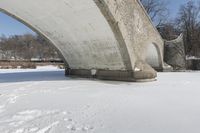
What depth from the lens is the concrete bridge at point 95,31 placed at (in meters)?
9.59

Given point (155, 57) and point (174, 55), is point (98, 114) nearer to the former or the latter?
point (155, 57)

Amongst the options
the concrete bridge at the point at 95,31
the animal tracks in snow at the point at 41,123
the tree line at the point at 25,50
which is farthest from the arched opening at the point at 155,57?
the tree line at the point at 25,50

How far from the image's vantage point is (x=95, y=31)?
35.5 ft

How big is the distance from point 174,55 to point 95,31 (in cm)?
1337

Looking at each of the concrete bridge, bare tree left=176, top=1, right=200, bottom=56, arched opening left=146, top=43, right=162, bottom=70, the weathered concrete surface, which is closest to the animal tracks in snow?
the concrete bridge

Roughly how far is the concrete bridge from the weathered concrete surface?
29.9 feet

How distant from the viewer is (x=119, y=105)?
18.2 feet

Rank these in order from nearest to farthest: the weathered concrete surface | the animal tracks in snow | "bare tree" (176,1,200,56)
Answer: the animal tracks in snow, the weathered concrete surface, "bare tree" (176,1,200,56)

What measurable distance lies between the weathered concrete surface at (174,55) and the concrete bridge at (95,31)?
29.9ft

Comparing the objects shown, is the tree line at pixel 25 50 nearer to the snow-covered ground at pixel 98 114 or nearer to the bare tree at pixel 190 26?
the bare tree at pixel 190 26

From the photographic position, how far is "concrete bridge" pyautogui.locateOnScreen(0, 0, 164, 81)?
31.5 ft

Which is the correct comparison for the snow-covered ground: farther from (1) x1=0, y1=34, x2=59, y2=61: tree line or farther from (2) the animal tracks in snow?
(1) x1=0, y1=34, x2=59, y2=61: tree line

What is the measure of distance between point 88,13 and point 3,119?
20.2 feet

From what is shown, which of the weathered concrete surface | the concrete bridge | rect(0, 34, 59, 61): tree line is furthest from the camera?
rect(0, 34, 59, 61): tree line
